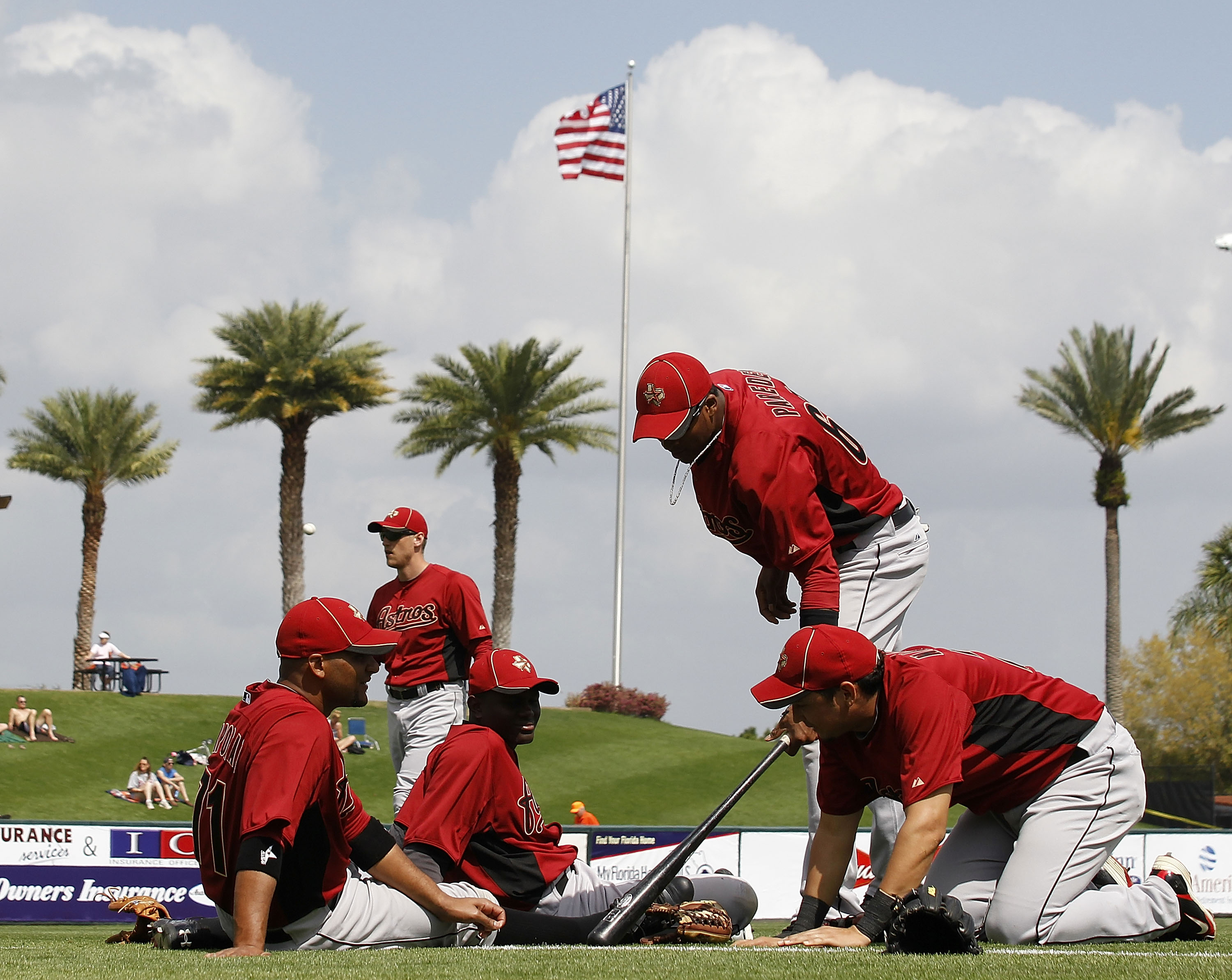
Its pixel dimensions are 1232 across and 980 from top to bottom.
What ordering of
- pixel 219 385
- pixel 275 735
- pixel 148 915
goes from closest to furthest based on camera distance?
1. pixel 275 735
2. pixel 148 915
3. pixel 219 385

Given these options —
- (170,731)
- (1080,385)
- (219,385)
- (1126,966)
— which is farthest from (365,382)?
(1126,966)

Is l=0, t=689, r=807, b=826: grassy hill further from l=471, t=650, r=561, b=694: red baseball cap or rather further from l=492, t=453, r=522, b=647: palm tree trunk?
l=471, t=650, r=561, b=694: red baseball cap

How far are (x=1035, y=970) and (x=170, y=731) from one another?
34410 millimetres

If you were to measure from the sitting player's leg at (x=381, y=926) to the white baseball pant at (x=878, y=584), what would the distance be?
163 centimetres

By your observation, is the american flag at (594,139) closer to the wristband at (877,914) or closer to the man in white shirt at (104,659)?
the man in white shirt at (104,659)

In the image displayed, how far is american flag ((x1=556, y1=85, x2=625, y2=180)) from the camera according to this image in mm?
38969

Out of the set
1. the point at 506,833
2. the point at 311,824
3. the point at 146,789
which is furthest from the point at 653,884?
the point at 146,789

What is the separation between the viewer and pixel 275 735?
476 centimetres

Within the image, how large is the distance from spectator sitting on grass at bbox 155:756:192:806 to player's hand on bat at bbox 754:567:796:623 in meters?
24.5

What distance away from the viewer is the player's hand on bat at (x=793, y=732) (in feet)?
17.8

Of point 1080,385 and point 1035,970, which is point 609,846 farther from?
point 1080,385

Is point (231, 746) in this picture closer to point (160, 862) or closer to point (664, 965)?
point (664, 965)

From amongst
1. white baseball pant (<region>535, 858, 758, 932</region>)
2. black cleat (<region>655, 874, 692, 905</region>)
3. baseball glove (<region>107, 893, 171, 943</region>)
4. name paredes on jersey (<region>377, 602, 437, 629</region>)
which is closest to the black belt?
name paredes on jersey (<region>377, 602, 437, 629</region>)

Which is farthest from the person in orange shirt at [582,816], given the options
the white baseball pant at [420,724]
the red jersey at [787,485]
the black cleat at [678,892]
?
the red jersey at [787,485]
